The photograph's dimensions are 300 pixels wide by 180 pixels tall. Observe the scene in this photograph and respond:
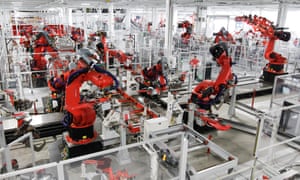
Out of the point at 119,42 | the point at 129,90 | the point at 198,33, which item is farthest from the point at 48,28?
the point at 198,33

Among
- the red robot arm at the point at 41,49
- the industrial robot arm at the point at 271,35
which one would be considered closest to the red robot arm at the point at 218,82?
the industrial robot arm at the point at 271,35

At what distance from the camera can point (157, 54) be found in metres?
12.7

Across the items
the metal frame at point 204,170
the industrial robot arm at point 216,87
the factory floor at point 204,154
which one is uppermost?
the industrial robot arm at point 216,87

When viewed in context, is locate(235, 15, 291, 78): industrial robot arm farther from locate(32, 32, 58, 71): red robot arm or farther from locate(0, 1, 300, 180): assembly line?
locate(32, 32, 58, 71): red robot arm

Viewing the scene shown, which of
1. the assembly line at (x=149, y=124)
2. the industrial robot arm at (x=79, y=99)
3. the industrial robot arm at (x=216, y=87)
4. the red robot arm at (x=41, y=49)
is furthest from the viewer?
the red robot arm at (x=41, y=49)

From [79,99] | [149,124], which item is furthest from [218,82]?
[79,99]

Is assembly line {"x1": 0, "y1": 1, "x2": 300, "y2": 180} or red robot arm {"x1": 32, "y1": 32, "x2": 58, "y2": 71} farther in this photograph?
red robot arm {"x1": 32, "y1": 32, "x2": 58, "y2": 71}

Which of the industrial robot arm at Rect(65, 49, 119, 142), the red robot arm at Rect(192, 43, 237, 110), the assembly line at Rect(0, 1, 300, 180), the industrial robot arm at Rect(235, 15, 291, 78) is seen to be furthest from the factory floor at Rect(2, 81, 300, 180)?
the industrial robot arm at Rect(235, 15, 291, 78)

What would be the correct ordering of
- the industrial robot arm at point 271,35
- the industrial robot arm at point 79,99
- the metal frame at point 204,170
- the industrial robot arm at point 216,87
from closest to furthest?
the metal frame at point 204,170
the industrial robot arm at point 79,99
the industrial robot arm at point 216,87
the industrial robot arm at point 271,35

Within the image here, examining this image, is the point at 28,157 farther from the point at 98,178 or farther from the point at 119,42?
the point at 119,42

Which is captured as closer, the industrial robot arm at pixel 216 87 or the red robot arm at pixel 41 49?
the industrial robot arm at pixel 216 87

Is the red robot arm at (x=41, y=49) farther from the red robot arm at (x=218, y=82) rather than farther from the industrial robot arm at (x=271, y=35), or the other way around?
the industrial robot arm at (x=271, y=35)

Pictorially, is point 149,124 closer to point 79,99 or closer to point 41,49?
point 79,99

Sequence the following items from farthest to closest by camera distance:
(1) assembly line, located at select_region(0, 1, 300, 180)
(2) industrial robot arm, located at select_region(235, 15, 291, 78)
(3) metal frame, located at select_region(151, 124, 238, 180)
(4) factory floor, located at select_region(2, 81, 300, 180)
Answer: (2) industrial robot arm, located at select_region(235, 15, 291, 78) < (4) factory floor, located at select_region(2, 81, 300, 180) < (1) assembly line, located at select_region(0, 1, 300, 180) < (3) metal frame, located at select_region(151, 124, 238, 180)
